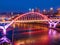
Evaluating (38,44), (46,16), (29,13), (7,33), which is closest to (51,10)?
(46,16)

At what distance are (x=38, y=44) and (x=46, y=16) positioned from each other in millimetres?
460

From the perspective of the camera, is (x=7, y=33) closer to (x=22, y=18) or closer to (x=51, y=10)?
(x=22, y=18)

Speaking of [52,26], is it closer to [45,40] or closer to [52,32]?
[52,32]

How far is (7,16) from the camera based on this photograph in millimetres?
2801

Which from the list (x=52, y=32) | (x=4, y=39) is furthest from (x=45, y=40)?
(x=4, y=39)

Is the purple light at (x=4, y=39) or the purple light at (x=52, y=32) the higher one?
the purple light at (x=52, y=32)

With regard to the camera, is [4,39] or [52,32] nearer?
[4,39]

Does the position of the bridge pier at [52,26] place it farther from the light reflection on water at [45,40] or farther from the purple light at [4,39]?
the purple light at [4,39]

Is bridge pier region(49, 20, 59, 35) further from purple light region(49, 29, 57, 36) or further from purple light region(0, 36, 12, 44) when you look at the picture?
purple light region(0, 36, 12, 44)

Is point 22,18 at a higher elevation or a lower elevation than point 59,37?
higher

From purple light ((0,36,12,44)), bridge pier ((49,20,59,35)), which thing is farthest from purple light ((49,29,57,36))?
purple light ((0,36,12,44))

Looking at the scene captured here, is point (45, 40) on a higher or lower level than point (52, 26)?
lower

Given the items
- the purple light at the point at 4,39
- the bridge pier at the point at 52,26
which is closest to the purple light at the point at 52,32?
the bridge pier at the point at 52,26

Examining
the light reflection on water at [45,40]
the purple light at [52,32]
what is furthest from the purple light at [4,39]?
the purple light at [52,32]
